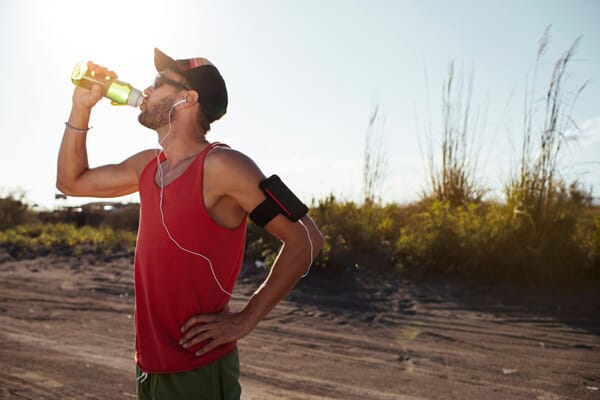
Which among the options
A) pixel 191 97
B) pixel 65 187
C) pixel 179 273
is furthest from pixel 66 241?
pixel 179 273

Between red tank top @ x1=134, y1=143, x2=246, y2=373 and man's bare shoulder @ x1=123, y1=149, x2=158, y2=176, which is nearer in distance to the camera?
red tank top @ x1=134, y1=143, x2=246, y2=373

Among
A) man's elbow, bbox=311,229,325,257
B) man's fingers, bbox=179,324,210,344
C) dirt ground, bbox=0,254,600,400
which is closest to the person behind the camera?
man's fingers, bbox=179,324,210,344

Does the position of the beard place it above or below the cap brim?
below

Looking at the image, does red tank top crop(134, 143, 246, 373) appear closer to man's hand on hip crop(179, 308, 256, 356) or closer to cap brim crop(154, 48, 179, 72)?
man's hand on hip crop(179, 308, 256, 356)

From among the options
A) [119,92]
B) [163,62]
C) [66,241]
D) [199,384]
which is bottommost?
[199,384]

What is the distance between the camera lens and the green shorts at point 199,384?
2551 millimetres

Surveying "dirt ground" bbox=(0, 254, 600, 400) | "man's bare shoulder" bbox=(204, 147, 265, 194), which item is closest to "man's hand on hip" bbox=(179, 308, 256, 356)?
"man's bare shoulder" bbox=(204, 147, 265, 194)

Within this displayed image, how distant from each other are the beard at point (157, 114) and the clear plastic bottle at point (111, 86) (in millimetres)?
98

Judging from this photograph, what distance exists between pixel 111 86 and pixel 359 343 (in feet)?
14.4

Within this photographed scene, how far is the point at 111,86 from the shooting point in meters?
3.09

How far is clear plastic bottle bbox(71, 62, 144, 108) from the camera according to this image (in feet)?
9.89

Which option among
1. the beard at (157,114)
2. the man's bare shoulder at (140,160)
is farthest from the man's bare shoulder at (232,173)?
the man's bare shoulder at (140,160)

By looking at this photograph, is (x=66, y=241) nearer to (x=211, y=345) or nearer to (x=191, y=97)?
(x=191, y=97)

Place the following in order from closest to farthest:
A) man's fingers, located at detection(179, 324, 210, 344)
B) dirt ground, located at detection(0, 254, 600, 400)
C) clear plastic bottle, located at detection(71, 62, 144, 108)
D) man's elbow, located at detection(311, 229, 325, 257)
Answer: man's fingers, located at detection(179, 324, 210, 344), man's elbow, located at detection(311, 229, 325, 257), clear plastic bottle, located at detection(71, 62, 144, 108), dirt ground, located at detection(0, 254, 600, 400)
